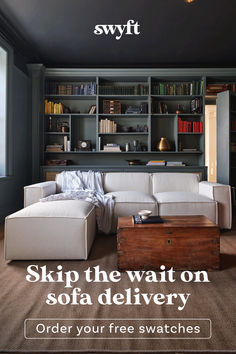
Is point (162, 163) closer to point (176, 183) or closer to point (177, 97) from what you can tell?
point (176, 183)

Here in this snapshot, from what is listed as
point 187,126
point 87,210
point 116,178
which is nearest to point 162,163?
point 187,126

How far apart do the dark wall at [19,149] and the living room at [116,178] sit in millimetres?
33

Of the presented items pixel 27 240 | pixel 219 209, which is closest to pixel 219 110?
pixel 219 209

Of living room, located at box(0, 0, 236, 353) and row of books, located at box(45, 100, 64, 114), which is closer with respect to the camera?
living room, located at box(0, 0, 236, 353)

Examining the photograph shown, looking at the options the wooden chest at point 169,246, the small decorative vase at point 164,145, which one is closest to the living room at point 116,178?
the wooden chest at point 169,246

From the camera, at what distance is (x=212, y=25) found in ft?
11.9

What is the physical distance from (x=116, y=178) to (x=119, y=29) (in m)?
2.28

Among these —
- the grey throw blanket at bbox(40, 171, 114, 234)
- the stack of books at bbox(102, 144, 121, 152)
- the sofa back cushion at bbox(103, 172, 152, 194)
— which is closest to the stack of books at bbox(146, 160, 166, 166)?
the stack of books at bbox(102, 144, 121, 152)

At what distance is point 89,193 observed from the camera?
3.20 m

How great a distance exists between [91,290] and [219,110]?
13.9ft

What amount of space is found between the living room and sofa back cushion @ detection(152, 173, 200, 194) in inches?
0.6

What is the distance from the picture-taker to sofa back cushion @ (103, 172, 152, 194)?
143 inches

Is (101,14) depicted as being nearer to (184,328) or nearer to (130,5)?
(130,5)

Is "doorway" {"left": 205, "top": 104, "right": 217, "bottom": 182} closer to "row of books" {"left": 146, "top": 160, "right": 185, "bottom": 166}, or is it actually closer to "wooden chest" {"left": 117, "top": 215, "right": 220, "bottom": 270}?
"row of books" {"left": 146, "top": 160, "right": 185, "bottom": 166}
